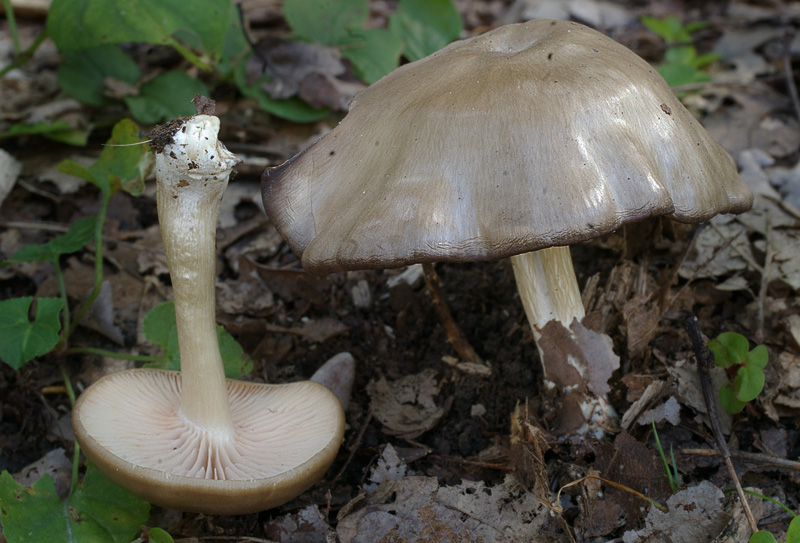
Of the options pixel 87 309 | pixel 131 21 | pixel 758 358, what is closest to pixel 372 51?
pixel 131 21

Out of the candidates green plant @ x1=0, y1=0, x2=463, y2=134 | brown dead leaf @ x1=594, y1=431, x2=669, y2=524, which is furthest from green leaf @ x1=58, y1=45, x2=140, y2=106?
brown dead leaf @ x1=594, y1=431, x2=669, y2=524

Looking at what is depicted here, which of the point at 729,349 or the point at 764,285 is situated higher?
the point at 729,349

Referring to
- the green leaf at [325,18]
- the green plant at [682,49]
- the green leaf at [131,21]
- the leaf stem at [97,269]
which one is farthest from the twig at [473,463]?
the green leaf at [325,18]

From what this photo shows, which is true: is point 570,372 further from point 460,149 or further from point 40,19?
point 40,19

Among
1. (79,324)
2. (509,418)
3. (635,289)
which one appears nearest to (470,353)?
(509,418)

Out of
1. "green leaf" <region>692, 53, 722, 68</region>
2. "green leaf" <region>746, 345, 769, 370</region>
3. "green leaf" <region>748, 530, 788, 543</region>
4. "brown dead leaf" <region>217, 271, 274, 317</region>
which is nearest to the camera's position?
"green leaf" <region>748, 530, 788, 543</region>

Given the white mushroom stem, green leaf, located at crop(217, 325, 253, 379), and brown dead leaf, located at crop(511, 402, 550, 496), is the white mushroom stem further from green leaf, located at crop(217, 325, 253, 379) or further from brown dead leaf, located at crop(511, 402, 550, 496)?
brown dead leaf, located at crop(511, 402, 550, 496)

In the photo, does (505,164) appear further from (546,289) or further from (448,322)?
(448,322)
